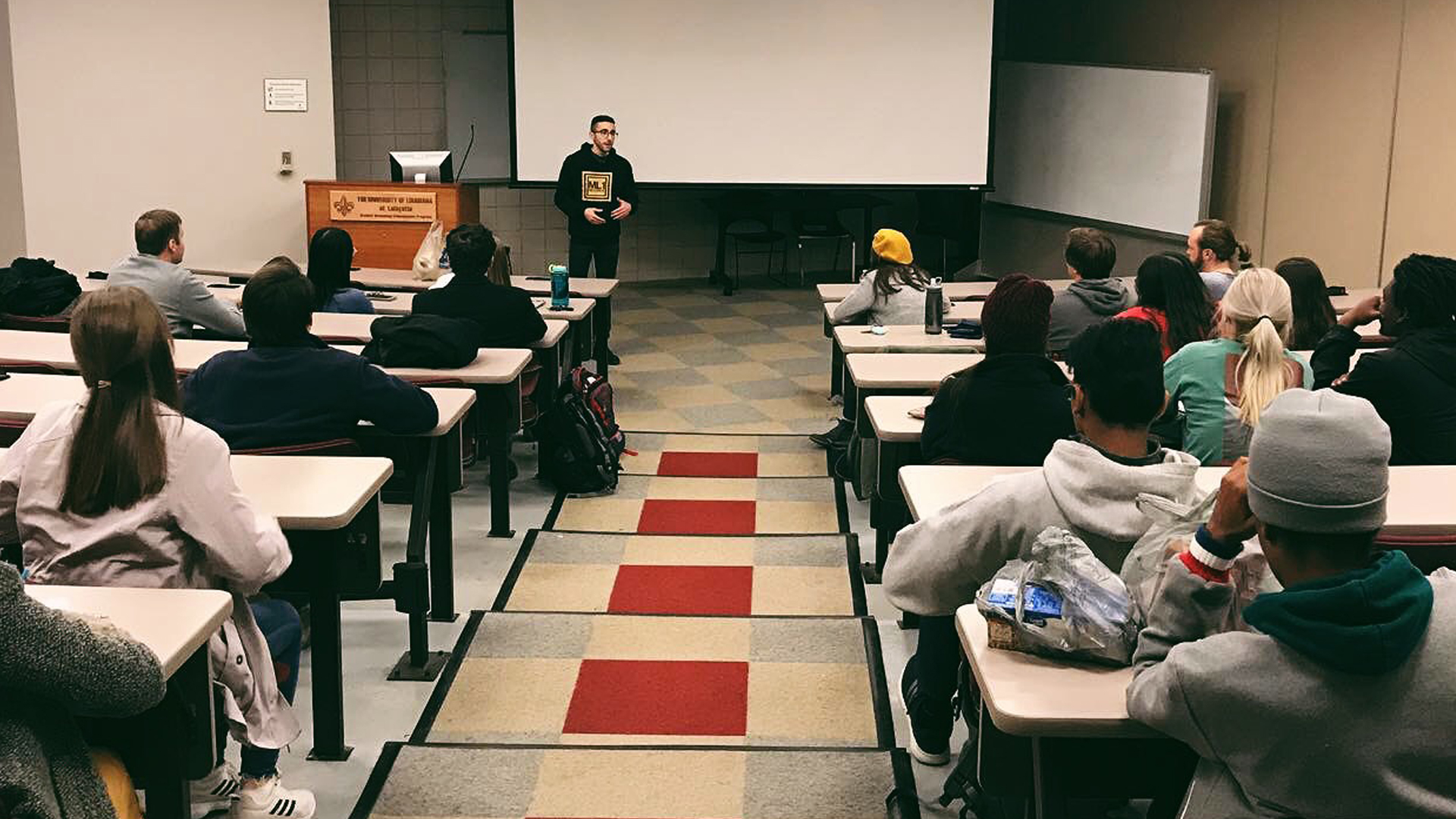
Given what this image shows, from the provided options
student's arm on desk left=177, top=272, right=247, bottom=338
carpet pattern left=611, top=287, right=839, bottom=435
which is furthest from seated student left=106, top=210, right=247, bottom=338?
carpet pattern left=611, top=287, right=839, bottom=435

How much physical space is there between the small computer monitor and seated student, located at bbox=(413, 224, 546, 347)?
3.28 metres

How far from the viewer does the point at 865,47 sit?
9.91 metres

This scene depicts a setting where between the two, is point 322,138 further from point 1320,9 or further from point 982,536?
point 982,536

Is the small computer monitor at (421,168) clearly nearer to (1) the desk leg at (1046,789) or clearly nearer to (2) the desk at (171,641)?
(2) the desk at (171,641)

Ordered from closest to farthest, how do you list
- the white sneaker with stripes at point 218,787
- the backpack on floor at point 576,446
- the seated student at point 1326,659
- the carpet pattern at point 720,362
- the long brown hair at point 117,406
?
1. the seated student at point 1326,659
2. the long brown hair at point 117,406
3. the white sneaker with stripes at point 218,787
4. the backpack on floor at point 576,446
5. the carpet pattern at point 720,362

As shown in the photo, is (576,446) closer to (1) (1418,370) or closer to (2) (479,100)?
(1) (1418,370)

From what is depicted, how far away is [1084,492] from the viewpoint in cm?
265

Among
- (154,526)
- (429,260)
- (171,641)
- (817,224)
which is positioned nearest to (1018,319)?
(154,526)

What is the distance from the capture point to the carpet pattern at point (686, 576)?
4.79 meters

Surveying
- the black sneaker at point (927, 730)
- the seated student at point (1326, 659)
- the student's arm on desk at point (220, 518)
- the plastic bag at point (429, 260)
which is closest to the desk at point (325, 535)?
the student's arm on desk at point (220, 518)

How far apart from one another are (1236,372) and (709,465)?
3092 mm

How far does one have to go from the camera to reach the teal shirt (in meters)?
3.96

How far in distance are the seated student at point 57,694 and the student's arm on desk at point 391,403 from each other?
1.78 meters

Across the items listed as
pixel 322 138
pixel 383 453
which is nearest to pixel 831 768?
pixel 383 453
